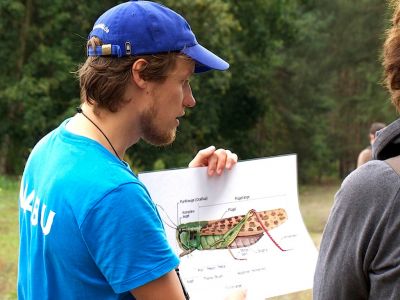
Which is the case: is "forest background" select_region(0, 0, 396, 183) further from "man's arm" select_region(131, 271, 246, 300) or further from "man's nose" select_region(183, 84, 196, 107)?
"man's arm" select_region(131, 271, 246, 300)

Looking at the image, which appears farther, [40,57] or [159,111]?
[40,57]

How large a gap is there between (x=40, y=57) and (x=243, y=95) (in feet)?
38.0

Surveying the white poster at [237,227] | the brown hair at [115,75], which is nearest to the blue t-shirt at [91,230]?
the brown hair at [115,75]

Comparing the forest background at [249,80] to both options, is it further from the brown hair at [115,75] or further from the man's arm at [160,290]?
the man's arm at [160,290]

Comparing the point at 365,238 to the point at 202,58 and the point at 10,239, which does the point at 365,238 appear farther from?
the point at 10,239

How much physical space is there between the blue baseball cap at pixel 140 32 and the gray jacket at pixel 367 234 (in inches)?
27.5

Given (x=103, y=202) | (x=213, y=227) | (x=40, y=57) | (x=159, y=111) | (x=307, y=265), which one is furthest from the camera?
(x=40, y=57)

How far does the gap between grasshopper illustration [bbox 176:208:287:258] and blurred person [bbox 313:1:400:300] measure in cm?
76

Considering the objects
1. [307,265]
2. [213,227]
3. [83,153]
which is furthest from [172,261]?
[307,265]

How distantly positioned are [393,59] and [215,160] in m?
0.92

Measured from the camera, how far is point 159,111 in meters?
2.02

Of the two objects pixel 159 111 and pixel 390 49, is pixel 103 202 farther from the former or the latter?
pixel 390 49

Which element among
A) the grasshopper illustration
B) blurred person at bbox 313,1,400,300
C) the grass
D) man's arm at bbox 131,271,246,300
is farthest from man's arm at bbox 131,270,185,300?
the grass

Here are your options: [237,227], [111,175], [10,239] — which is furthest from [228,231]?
[10,239]
